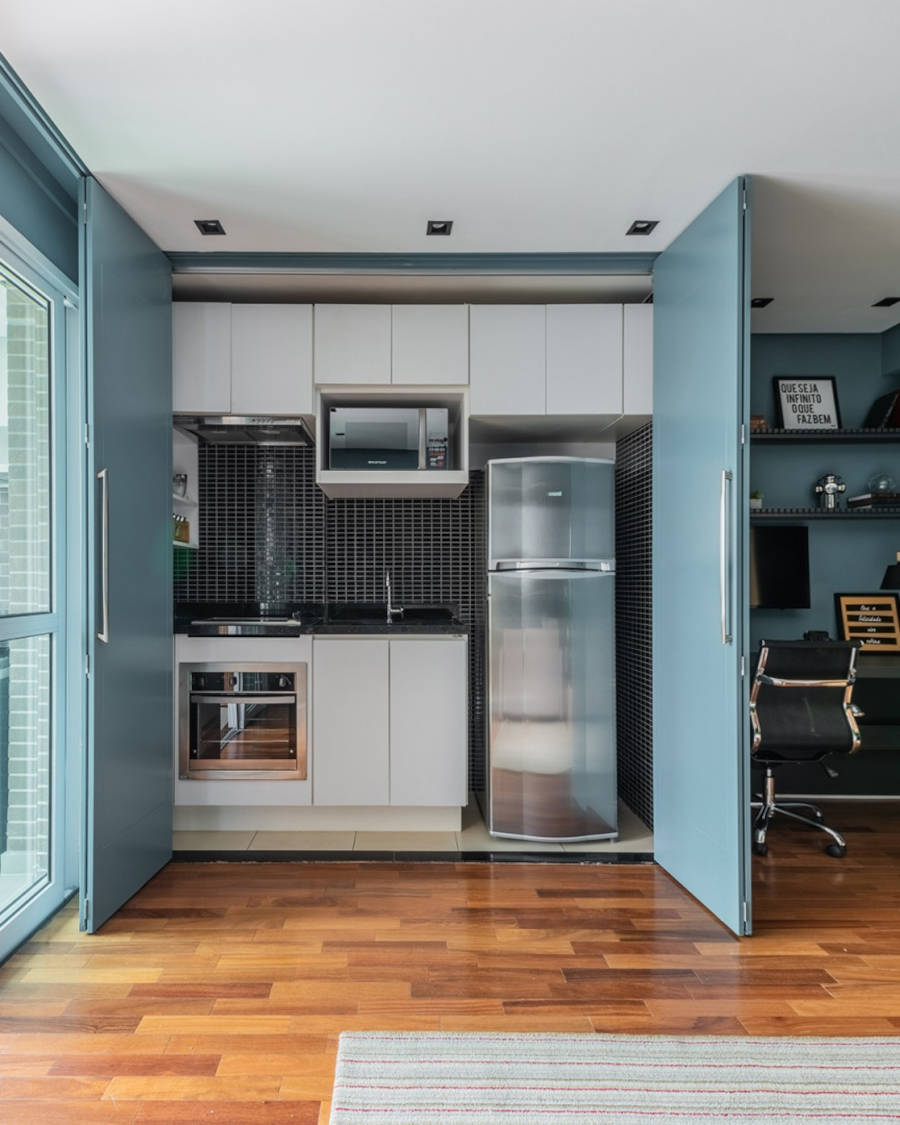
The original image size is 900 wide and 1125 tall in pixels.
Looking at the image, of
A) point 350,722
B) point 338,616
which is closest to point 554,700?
point 350,722

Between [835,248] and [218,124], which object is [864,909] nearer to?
[835,248]

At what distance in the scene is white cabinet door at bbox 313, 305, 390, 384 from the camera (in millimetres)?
3561

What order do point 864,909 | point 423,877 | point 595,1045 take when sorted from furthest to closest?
point 423,877 < point 864,909 < point 595,1045

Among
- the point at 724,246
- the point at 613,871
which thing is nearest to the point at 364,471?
the point at 724,246

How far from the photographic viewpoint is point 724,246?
9.20ft

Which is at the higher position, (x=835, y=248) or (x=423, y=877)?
(x=835, y=248)

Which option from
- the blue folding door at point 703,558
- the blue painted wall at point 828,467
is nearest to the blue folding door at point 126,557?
the blue folding door at point 703,558

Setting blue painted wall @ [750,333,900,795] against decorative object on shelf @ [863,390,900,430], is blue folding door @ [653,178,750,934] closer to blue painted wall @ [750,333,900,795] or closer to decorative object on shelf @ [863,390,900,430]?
blue painted wall @ [750,333,900,795]

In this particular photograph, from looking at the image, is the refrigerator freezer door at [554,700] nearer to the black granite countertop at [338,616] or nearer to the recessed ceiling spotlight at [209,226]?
the black granite countertop at [338,616]

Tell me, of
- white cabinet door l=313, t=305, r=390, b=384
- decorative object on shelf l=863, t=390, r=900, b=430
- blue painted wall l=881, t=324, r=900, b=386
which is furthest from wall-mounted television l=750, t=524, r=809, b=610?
white cabinet door l=313, t=305, r=390, b=384

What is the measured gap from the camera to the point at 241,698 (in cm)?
354

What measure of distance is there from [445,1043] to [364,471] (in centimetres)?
235

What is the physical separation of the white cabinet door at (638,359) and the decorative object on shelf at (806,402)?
4.45ft

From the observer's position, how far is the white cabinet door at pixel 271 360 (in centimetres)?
354
